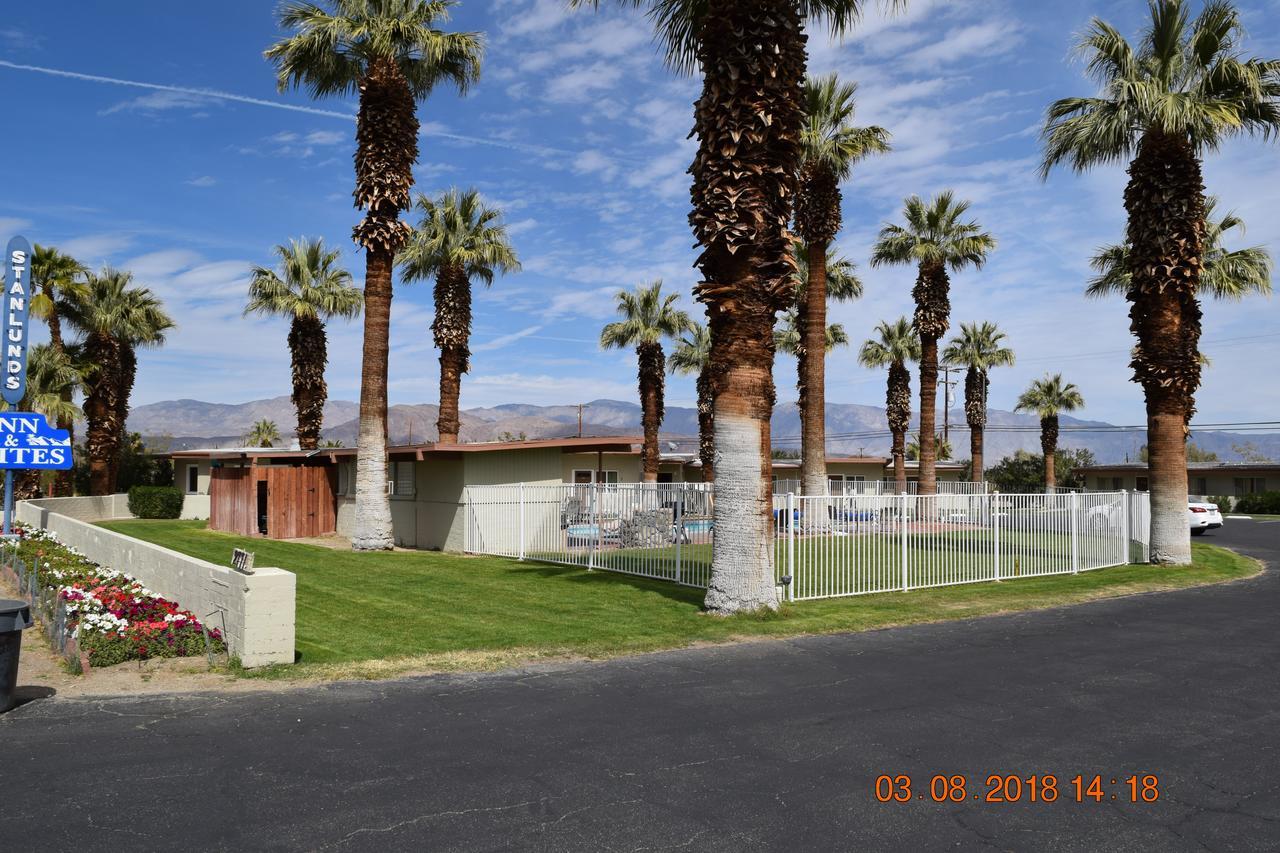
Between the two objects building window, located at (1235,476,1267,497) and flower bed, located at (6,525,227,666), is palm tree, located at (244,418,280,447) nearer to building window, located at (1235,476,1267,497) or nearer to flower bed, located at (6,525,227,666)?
flower bed, located at (6,525,227,666)

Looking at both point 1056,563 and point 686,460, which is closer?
point 1056,563

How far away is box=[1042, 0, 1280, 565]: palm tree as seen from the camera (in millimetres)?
19672

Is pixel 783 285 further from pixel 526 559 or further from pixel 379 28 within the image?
pixel 379 28

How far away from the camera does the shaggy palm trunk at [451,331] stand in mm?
31109

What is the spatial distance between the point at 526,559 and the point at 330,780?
49.7 feet

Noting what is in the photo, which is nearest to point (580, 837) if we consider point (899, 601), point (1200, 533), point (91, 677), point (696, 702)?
point (696, 702)

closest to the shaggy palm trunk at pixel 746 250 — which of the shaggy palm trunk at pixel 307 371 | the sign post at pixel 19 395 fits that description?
the sign post at pixel 19 395

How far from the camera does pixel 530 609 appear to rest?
13508mm

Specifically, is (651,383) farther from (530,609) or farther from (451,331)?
(530,609)

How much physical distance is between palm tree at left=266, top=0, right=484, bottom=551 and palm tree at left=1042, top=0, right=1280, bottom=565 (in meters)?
16.6

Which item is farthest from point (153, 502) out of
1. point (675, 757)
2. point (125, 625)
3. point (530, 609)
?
point (675, 757)

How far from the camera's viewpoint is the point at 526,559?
21078 millimetres

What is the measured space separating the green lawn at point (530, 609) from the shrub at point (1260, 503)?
4102 centimetres
